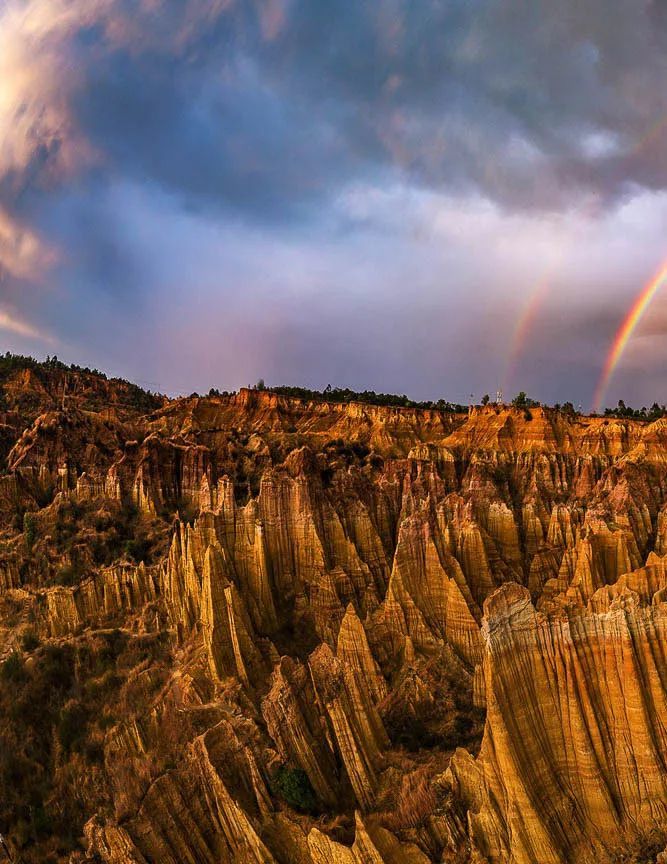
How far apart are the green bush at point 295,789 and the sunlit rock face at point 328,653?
0.07 m

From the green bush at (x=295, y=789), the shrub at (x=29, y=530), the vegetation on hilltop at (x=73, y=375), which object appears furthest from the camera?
the vegetation on hilltop at (x=73, y=375)

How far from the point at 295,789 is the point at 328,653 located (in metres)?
5.65

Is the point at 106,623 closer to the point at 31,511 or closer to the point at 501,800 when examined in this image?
the point at 31,511

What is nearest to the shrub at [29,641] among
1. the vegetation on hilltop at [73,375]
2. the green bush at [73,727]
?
the green bush at [73,727]

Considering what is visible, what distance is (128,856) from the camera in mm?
17312

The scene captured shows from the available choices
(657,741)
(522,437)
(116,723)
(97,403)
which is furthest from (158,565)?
(97,403)

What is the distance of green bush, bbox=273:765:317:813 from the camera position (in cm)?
1944

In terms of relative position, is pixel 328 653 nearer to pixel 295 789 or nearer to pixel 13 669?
pixel 295 789

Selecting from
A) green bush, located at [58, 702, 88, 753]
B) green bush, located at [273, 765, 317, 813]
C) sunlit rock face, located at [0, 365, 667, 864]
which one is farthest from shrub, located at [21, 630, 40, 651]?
green bush, located at [273, 765, 317, 813]

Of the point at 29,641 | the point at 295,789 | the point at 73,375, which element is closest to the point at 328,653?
the point at 295,789

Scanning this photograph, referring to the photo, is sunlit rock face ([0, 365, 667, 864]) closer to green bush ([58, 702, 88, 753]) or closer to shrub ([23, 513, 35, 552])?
green bush ([58, 702, 88, 753])

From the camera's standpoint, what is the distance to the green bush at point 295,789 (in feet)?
63.8

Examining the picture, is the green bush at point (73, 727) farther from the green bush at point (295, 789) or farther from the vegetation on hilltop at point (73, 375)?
the vegetation on hilltop at point (73, 375)

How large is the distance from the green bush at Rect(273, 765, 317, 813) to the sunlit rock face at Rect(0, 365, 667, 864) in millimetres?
71
